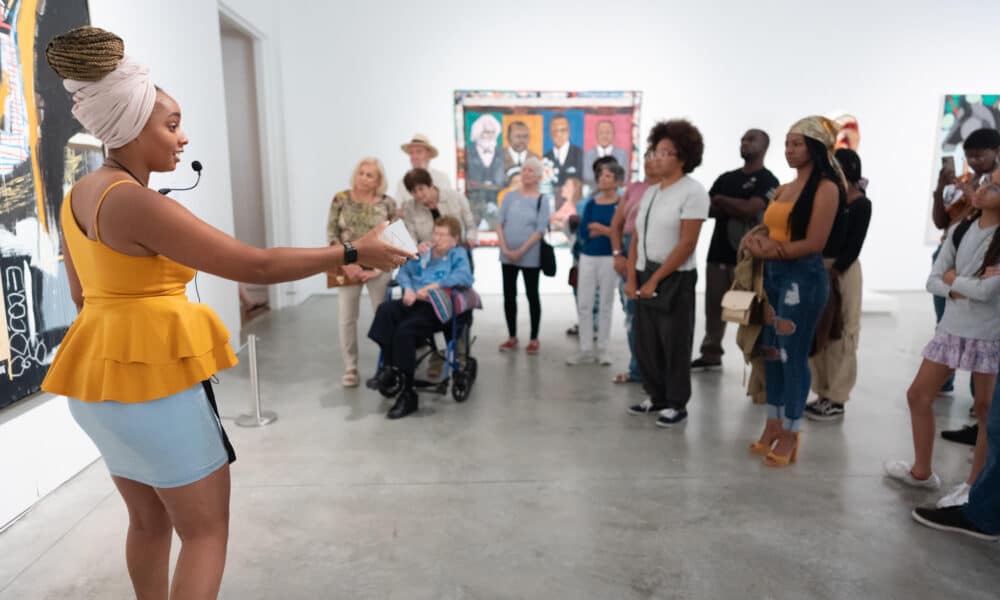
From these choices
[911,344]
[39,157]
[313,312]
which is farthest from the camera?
[313,312]

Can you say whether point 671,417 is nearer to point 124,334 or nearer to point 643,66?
point 124,334

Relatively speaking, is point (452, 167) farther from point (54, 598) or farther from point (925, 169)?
point (54, 598)

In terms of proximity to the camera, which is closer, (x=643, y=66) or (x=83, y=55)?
(x=83, y=55)

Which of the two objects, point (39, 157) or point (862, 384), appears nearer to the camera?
point (39, 157)

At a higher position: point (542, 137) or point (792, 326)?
A: point (542, 137)

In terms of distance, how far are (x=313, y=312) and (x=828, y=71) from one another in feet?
22.9

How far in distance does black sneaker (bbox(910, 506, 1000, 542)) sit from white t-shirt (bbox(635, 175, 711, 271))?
158 centimetres

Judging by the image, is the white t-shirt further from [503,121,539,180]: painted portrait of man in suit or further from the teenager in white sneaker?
[503,121,539,180]: painted portrait of man in suit

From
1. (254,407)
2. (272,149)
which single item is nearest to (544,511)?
(254,407)

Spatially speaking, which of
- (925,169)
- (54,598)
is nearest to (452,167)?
(925,169)

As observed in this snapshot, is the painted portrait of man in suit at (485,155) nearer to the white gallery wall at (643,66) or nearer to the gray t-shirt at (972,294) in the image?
the white gallery wall at (643,66)

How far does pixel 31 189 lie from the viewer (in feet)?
9.44

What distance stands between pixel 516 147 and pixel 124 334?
23.4 feet

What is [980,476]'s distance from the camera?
8.20ft
